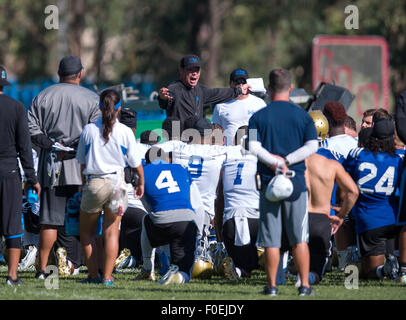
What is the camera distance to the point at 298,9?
3575cm

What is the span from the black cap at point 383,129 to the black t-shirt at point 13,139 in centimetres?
368

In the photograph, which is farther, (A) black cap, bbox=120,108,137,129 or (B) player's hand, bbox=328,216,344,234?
(A) black cap, bbox=120,108,137,129

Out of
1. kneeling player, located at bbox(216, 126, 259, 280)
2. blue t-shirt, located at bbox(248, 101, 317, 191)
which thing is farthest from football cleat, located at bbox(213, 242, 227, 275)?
blue t-shirt, located at bbox(248, 101, 317, 191)

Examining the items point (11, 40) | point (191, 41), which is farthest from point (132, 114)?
point (11, 40)

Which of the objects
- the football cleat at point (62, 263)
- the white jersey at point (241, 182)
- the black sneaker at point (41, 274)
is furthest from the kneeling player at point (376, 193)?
the black sneaker at point (41, 274)

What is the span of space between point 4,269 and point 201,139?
3.01 meters

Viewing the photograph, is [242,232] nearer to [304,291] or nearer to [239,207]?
[239,207]

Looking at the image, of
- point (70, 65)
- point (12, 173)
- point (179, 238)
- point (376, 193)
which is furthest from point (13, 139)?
point (376, 193)

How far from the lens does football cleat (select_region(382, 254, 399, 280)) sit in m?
9.42

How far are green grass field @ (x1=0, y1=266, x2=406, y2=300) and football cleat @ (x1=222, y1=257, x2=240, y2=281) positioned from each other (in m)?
0.12

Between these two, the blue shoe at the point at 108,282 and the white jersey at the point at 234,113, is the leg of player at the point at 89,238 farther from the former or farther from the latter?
the white jersey at the point at 234,113

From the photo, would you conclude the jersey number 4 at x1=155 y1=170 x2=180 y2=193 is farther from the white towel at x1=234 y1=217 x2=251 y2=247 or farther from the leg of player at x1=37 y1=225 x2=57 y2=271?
the leg of player at x1=37 y1=225 x2=57 y2=271

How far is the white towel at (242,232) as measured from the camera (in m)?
9.50

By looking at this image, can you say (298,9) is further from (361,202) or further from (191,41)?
(361,202)
